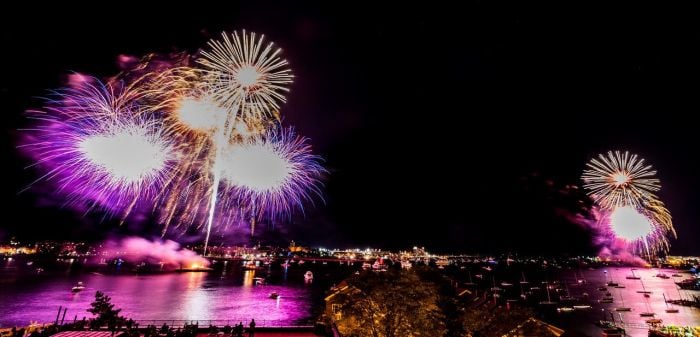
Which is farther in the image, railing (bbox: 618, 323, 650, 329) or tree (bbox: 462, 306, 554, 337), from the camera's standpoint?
railing (bbox: 618, 323, 650, 329)

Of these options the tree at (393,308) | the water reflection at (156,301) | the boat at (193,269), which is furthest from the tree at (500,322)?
the boat at (193,269)

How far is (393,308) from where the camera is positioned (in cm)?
1700

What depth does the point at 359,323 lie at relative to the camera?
688 inches

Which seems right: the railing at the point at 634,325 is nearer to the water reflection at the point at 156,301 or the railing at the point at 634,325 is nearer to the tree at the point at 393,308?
the water reflection at the point at 156,301

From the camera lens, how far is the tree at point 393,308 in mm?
16750

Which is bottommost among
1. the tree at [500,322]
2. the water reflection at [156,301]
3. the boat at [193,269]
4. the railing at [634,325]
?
the railing at [634,325]

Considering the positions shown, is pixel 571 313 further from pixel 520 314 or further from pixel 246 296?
pixel 520 314

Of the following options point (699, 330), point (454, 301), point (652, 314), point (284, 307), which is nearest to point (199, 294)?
point (284, 307)

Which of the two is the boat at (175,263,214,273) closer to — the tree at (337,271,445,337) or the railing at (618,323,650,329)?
the railing at (618,323,650,329)

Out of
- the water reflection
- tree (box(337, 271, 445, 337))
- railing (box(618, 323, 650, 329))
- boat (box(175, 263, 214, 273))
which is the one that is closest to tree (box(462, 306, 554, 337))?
tree (box(337, 271, 445, 337))

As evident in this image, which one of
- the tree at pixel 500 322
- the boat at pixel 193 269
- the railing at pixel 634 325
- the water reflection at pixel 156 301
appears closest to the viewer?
the tree at pixel 500 322

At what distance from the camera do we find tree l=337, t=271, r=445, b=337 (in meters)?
16.8

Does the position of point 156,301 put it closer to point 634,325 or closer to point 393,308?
point 393,308

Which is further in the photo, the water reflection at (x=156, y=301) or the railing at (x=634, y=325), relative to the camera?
the railing at (x=634, y=325)
